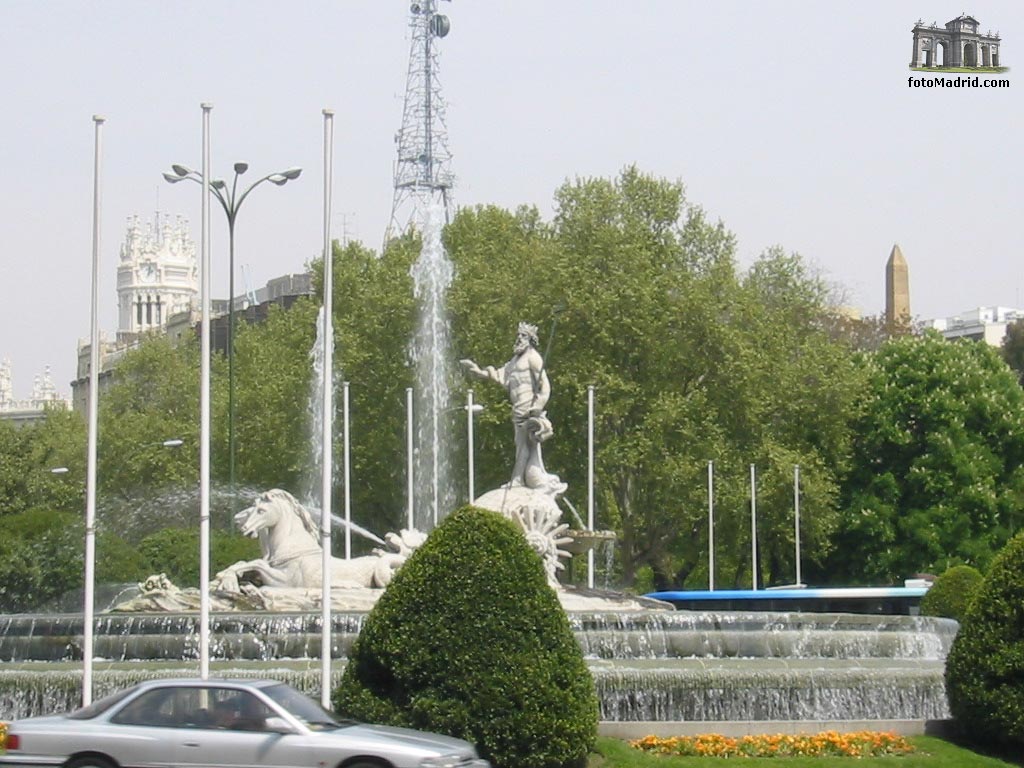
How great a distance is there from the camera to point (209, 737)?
62.4 feet

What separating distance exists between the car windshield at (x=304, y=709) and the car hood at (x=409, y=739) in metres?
0.21

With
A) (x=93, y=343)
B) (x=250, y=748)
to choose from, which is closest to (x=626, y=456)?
(x=93, y=343)

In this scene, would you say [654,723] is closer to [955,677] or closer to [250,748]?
[955,677]

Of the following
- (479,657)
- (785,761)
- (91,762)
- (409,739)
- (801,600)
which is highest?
(479,657)

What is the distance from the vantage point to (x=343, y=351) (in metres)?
64.5

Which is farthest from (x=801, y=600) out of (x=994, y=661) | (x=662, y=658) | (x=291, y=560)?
(x=994, y=661)

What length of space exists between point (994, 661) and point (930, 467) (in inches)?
1486

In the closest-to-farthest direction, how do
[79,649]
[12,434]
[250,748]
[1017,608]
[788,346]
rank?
1. [250,748]
2. [1017,608]
3. [79,649]
4. [788,346]
5. [12,434]

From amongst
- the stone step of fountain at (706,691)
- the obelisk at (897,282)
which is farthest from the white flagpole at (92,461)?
the obelisk at (897,282)

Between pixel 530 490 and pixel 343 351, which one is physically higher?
pixel 343 351

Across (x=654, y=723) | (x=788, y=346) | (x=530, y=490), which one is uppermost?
(x=788, y=346)

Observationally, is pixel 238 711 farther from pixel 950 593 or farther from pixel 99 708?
pixel 950 593

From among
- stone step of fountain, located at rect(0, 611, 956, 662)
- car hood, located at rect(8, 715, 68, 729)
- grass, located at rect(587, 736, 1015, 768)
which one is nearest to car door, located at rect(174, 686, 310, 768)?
car hood, located at rect(8, 715, 68, 729)

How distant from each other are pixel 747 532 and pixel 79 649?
31950 mm
